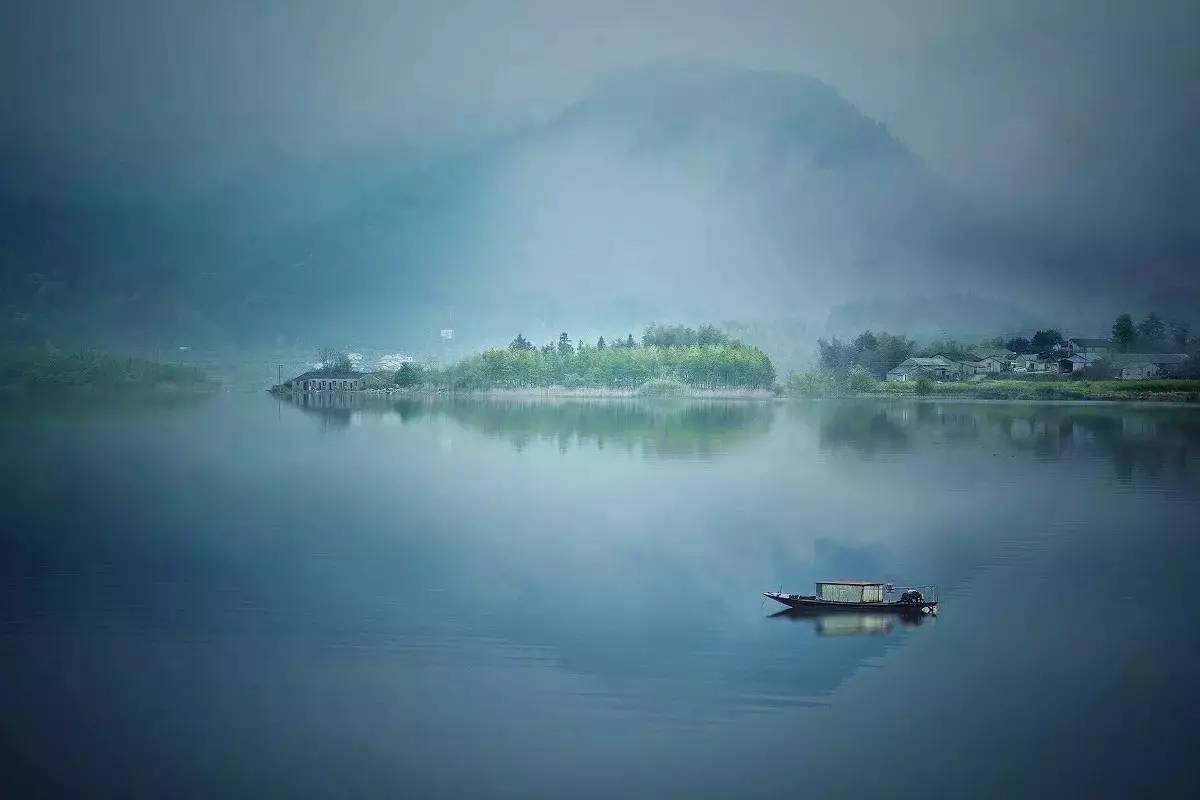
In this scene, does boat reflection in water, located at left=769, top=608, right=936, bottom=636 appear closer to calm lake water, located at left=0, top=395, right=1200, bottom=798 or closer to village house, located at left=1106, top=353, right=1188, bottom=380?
calm lake water, located at left=0, top=395, right=1200, bottom=798

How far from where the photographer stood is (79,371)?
147 feet

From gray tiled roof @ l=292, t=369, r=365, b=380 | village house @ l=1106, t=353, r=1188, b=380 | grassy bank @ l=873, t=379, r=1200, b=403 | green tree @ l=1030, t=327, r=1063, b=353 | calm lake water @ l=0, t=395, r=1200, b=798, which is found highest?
green tree @ l=1030, t=327, r=1063, b=353

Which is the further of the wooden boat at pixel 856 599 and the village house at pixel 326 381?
the village house at pixel 326 381

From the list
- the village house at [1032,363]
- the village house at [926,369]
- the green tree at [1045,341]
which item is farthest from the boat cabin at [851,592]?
the green tree at [1045,341]

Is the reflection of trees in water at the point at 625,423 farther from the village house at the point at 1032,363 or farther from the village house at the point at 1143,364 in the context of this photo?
the village house at the point at 1143,364

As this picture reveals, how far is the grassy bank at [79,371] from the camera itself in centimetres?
4294

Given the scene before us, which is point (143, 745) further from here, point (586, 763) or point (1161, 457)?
point (1161, 457)

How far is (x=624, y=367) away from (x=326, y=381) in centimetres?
1661

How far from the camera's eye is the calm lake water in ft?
17.5

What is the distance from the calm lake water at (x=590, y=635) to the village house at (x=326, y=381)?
1410 inches

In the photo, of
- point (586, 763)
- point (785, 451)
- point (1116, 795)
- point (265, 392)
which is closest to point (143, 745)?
point (586, 763)

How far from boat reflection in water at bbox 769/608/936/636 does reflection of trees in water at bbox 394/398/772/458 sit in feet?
34.4

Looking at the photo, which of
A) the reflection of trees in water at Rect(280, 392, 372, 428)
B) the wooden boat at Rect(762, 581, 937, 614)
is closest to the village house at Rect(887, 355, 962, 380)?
the reflection of trees in water at Rect(280, 392, 372, 428)

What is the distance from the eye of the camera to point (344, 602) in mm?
8164
